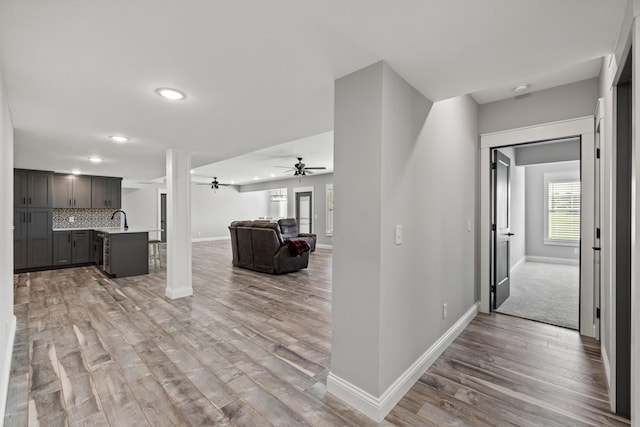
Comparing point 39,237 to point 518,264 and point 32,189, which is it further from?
point 518,264

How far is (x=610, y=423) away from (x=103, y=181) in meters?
9.42

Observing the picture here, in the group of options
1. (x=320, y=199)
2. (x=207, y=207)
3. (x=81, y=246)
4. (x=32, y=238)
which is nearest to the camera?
(x=32, y=238)

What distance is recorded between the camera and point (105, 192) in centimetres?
747

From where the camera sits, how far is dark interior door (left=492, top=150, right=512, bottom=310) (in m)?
3.63

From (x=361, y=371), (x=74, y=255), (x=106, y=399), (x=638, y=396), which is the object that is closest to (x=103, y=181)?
(x=74, y=255)

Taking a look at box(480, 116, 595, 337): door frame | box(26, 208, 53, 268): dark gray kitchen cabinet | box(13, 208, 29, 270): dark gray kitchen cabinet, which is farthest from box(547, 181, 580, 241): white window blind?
box(13, 208, 29, 270): dark gray kitchen cabinet

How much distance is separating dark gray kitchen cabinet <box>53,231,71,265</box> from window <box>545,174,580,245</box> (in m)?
11.3

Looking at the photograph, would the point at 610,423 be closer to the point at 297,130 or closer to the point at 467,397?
the point at 467,397

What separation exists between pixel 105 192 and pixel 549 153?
10.3 metres

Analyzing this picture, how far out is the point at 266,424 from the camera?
1717 mm

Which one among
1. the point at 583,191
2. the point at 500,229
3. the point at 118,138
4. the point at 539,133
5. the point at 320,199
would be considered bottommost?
the point at 500,229

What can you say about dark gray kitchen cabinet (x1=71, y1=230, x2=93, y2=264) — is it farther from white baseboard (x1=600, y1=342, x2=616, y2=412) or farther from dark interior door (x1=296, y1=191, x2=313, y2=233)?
white baseboard (x1=600, y1=342, x2=616, y2=412)

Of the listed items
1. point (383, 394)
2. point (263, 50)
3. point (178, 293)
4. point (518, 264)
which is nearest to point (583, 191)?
point (383, 394)

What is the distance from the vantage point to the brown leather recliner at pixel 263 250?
19.0 feet
